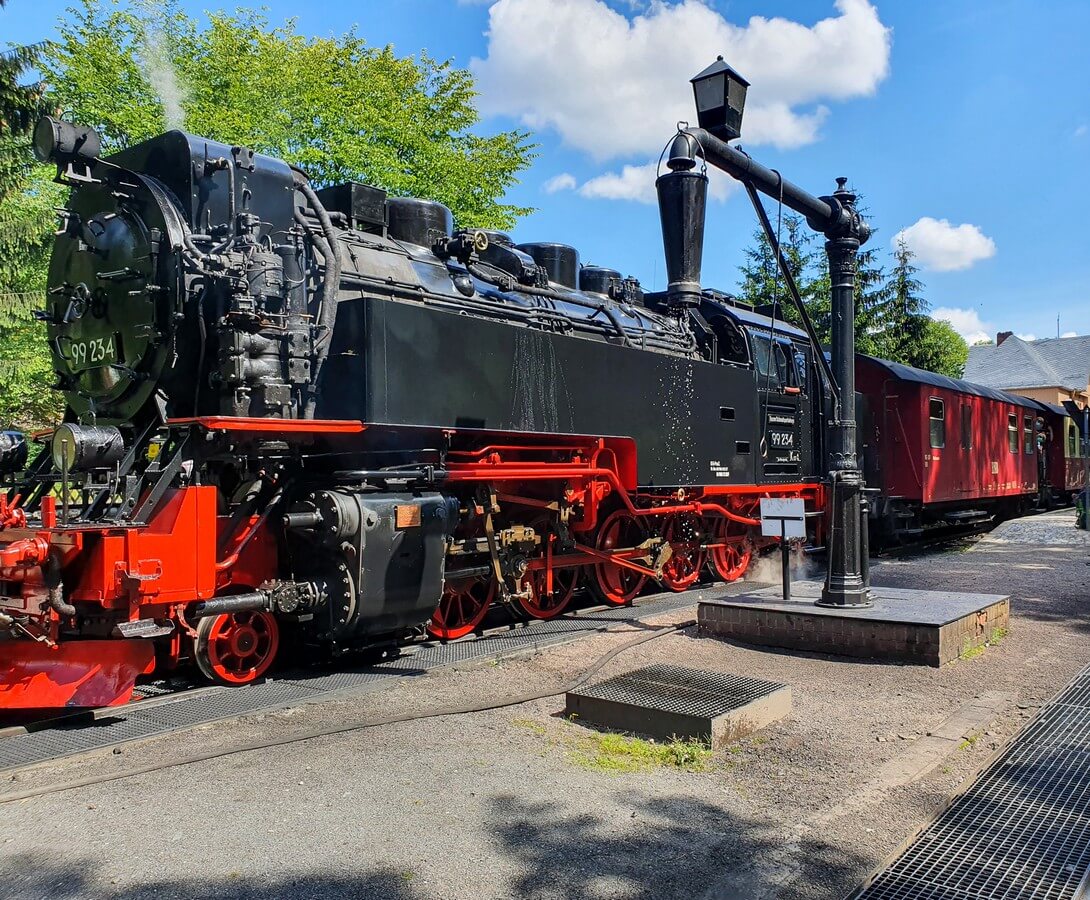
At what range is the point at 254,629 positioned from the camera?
19.5 ft

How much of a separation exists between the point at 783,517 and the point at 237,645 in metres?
4.55

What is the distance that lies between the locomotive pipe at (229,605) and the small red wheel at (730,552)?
6023 mm

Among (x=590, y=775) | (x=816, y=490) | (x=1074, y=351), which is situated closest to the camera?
(x=590, y=775)

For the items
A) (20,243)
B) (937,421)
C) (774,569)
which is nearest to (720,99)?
(774,569)

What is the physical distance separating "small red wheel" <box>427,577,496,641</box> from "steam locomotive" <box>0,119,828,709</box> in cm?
2

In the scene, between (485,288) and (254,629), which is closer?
(254,629)

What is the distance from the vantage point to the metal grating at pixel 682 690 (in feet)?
15.5

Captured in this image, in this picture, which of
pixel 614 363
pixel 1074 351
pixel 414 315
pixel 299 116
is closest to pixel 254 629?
pixel 414 315

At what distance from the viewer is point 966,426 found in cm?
1584

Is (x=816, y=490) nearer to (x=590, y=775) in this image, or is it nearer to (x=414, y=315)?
(x=414, y=315)

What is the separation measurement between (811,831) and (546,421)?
4299mm

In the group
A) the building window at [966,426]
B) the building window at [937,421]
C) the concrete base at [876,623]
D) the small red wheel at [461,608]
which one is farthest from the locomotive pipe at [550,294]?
the building window at [966,426]

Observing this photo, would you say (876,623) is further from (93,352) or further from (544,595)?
(93,352)

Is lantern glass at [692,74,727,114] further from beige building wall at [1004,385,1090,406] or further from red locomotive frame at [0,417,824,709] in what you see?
beige building wall at [1004,385,1090,406]
